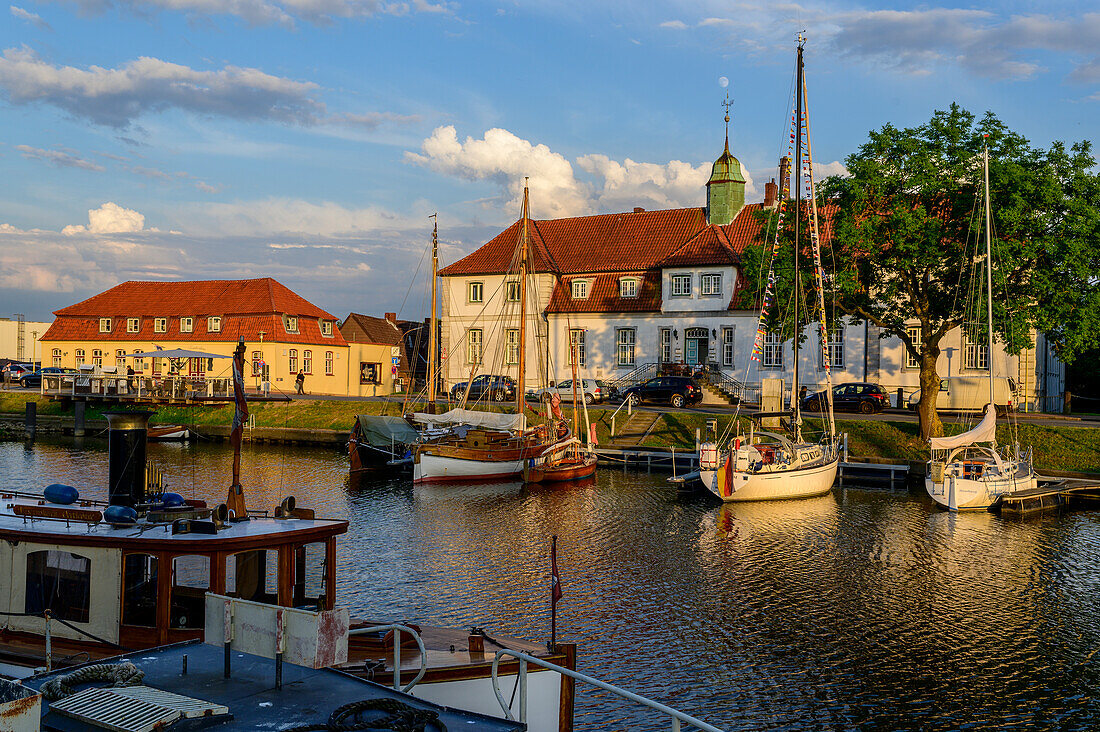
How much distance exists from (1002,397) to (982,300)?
449 centimetres

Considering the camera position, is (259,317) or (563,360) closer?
(563,360)

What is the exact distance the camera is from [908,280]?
41844 mm

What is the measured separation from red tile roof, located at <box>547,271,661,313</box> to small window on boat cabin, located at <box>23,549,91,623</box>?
5322 centimetres

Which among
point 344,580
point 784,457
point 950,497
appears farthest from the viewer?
point 784,457

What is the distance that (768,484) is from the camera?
3628cm

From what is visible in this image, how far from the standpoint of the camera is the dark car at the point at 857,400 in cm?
5103

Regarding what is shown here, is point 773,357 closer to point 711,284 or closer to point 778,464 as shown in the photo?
point 711,284

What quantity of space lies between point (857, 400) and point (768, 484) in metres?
17.6

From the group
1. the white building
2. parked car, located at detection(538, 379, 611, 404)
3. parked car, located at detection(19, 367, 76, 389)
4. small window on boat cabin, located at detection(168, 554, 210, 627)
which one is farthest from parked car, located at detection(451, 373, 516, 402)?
small window on boat cabin, located at detection(168, 554, 210, 627)

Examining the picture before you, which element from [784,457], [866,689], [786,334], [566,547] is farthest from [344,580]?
[786,334]

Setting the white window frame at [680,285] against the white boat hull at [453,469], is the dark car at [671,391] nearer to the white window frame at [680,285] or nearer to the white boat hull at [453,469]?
the white window frame at [680,285]

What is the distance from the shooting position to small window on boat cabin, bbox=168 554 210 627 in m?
12.0

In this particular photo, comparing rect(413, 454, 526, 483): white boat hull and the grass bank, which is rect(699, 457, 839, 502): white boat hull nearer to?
the grass bank

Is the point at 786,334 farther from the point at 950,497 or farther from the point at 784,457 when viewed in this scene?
the point at 950,497
